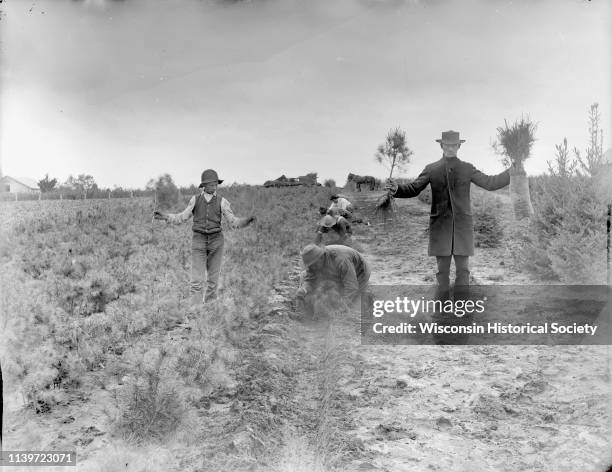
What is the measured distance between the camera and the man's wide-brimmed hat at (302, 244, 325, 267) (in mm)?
6094

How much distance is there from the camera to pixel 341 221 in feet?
31.1

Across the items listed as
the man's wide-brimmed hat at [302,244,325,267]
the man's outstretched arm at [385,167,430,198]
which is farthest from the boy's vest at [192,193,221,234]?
the man's outstretched arm at [385,167,430,198]

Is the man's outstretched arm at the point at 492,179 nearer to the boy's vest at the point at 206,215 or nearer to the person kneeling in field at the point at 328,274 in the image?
the person kneeling in field at the point at 328,274

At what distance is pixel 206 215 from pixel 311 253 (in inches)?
62.3

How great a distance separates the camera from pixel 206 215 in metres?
6.46

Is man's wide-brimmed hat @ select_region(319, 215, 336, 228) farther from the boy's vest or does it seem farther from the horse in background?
the horse in background

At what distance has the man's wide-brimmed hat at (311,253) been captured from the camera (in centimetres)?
609

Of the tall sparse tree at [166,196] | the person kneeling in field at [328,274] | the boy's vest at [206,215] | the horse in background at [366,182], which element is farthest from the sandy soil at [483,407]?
the horse in background at [366,182]

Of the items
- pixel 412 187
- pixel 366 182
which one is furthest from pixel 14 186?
pixel 412 187

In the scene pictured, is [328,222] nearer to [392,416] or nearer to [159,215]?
[159,215]

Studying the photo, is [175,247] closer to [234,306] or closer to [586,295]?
[234,306]

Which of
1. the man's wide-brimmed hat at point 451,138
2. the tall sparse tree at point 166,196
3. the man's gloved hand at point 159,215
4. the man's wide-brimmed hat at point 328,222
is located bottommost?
the man's gloved hand at point 159,215

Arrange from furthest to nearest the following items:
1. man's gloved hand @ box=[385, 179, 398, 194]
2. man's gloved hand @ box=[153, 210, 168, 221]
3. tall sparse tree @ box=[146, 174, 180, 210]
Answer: tall sparse tree @ box=[146, 174, 180, 210]
man's gloved hand @ box=[153, 210, 168, 221]
man's gloved hand @ box=[385, 179, 398, 194]

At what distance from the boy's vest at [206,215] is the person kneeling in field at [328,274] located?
4.47 ft
